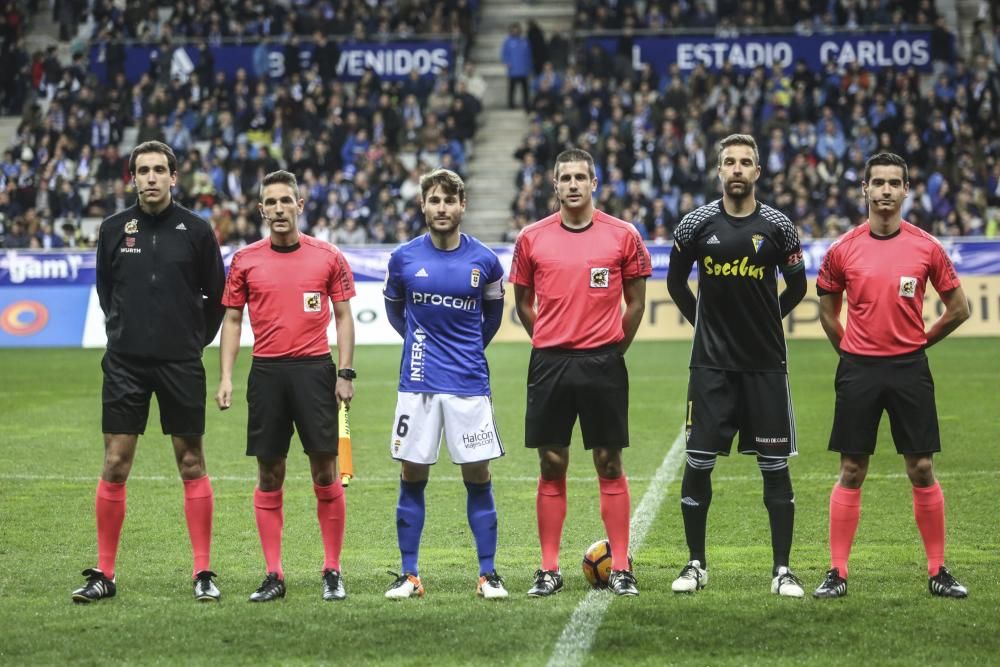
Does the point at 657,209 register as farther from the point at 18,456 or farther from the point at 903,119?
the point at 18,456

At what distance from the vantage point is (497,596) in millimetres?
7023

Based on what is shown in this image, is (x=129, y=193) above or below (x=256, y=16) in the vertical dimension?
below

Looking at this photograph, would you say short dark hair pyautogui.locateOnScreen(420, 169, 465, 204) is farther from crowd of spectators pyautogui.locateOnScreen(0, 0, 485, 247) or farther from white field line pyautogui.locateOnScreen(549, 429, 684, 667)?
crowd of spectators pyautogui.locateOnScreen(0, 0, 485, 247)

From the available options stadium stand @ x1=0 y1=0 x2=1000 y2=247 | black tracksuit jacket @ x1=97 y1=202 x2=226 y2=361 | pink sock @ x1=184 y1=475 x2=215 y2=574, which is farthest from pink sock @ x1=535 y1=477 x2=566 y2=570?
stadium stand @ x1=0 y1=0 x2=1000 y2=247

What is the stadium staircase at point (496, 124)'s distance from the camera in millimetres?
30797

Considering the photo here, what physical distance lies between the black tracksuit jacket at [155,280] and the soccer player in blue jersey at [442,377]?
101 cm

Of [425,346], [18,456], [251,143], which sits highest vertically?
[251,143]

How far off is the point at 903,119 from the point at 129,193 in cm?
1597

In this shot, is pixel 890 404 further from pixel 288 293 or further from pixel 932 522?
pixel 288 293

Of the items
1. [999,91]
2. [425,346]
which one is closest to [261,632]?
[425,346]

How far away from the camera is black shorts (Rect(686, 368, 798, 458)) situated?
7141 millimetres

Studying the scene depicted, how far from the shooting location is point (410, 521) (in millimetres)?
7254

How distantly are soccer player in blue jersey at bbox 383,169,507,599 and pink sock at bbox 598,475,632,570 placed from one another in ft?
1.94

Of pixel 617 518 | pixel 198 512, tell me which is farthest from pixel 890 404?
pixel 198 512
